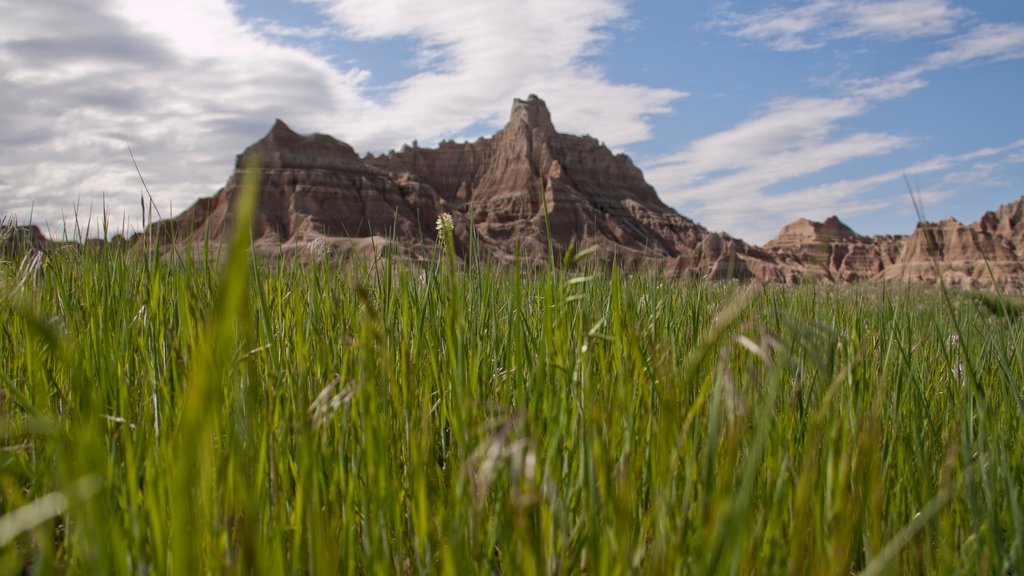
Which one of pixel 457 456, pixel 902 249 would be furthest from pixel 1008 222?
pixel 457 456

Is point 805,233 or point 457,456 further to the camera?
point 805,233

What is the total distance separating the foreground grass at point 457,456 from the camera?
87 centimetres

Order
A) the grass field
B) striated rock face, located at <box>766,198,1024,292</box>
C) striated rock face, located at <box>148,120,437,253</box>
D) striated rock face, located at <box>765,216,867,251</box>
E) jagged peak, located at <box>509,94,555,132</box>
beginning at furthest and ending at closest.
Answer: striated rock face, located at <box>765,216,867,251</box>
jagged peak, located at <box>509,94,555,132</box>
striated rock face, located at <box>766,198,1024,292</box>
striated rock face, located at <box>148,120,437,253</box>
the grass field

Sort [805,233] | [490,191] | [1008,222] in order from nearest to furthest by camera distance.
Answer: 1. [490,191]
2. [1008,222]
3. [805,233]

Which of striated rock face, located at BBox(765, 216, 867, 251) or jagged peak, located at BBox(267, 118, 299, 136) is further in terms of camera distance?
striated rock face, located at BBox(765, 216, 867, 251)

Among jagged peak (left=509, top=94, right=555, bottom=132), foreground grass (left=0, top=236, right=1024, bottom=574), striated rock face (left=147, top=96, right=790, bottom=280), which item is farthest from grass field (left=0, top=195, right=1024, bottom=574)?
jagged peak (left=509, top=94, right=555, bottom=132)

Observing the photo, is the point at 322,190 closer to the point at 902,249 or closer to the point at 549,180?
the point at 549,180

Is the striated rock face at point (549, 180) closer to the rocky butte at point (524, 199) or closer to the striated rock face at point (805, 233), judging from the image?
the rocky butte at point (524, 199)

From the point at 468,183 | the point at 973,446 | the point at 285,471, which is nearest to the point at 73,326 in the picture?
the point at 285,471

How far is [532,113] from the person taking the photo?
95.8 meters

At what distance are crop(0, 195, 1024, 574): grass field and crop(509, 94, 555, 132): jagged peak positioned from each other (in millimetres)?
93836

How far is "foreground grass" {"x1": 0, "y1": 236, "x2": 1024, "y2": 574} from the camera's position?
2.85 feet

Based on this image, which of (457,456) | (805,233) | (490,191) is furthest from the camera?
(805,233)

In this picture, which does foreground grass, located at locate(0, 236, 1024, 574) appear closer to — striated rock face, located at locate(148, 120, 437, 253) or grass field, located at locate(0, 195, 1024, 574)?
grass field, located at locate(0, 195, 1024, 574)
